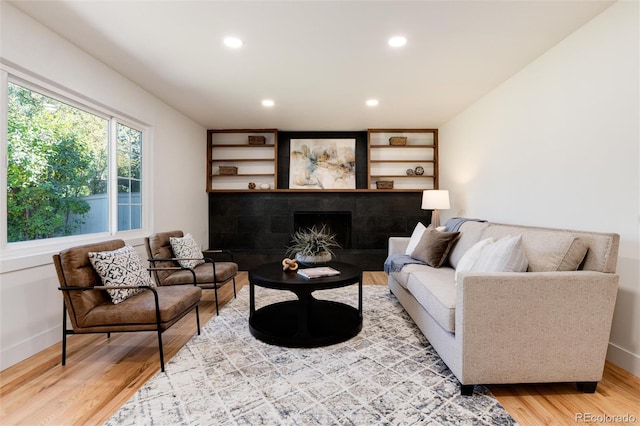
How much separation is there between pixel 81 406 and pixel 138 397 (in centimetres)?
29

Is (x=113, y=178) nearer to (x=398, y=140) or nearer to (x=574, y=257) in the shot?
(x=574, y=257)

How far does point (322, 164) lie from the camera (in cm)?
575

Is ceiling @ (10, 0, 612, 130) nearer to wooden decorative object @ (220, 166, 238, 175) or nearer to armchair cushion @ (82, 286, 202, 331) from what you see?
wooden decorative object @ (220, 166, 238, 175)

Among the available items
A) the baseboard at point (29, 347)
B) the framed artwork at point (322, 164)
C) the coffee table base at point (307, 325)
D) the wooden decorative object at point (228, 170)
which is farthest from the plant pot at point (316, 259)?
the wooden decorative object at point (228, 170)

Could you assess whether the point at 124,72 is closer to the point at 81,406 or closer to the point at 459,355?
the point at 81,406

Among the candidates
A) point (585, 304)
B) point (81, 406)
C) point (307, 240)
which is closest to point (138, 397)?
point (81, 406)

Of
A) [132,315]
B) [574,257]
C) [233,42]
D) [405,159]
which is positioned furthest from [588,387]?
[405,159]

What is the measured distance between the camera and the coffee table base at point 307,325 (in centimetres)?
244

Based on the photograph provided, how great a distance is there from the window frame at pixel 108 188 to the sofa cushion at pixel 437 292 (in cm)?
298

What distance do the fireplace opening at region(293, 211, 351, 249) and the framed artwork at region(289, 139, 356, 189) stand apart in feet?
1.93

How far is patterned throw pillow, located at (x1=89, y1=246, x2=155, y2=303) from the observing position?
223 centimetres

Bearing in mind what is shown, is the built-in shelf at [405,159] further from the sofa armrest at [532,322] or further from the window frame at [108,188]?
the sofa armrest at [532,322]

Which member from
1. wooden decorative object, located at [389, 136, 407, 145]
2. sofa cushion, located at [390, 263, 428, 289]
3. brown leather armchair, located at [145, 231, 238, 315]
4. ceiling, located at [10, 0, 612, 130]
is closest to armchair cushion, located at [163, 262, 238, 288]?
brown leather armchair, located at [145, 231, 238, 315]

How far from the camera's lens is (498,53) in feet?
9.35
